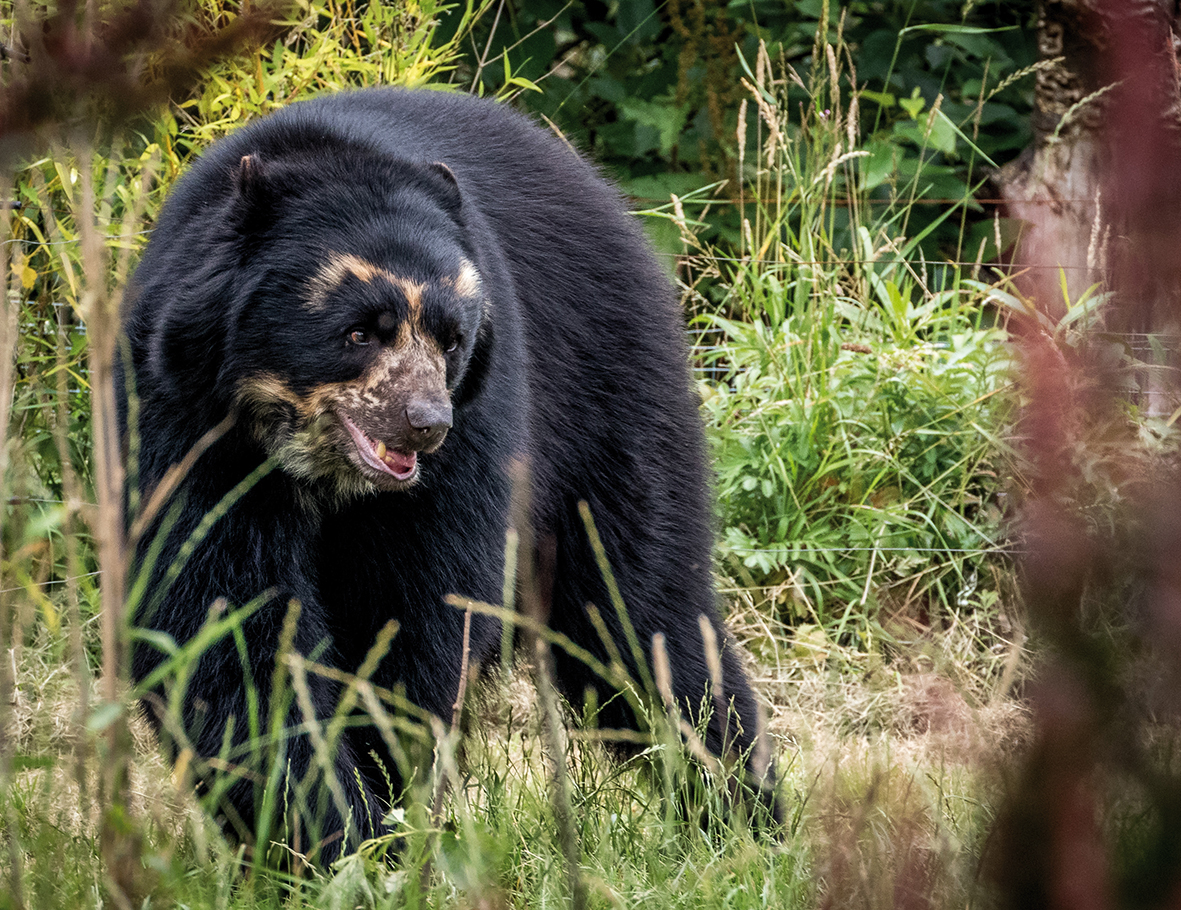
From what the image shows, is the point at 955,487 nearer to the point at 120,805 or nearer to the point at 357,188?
the point at 357,188

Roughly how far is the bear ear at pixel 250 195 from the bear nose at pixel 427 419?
52 cm

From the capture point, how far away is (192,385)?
→ 2.89 metres

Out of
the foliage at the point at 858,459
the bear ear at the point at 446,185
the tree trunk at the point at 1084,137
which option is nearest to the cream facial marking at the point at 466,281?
the bear ear at the point at 446,185

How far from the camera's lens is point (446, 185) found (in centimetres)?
304

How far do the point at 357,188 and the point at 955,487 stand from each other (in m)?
2.59

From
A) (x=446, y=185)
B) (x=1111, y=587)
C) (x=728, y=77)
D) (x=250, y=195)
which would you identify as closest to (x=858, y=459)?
(x=446, y=185)

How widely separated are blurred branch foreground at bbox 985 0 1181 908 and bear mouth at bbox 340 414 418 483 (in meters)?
1.92

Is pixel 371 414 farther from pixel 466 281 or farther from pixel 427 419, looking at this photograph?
pixel 466 281

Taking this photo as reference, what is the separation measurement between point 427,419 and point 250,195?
0.60 metres

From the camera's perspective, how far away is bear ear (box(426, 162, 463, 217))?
3.03 m

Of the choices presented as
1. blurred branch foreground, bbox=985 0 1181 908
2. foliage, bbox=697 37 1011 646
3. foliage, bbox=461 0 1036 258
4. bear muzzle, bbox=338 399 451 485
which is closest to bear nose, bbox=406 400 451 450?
bear muzzle, bbox=338 399 451 485

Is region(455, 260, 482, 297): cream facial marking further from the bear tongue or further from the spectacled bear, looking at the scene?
the bear tongue

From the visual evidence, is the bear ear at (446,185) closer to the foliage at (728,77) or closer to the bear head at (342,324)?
the bear head at (342,324)

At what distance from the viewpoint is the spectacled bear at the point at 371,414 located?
111 inches
